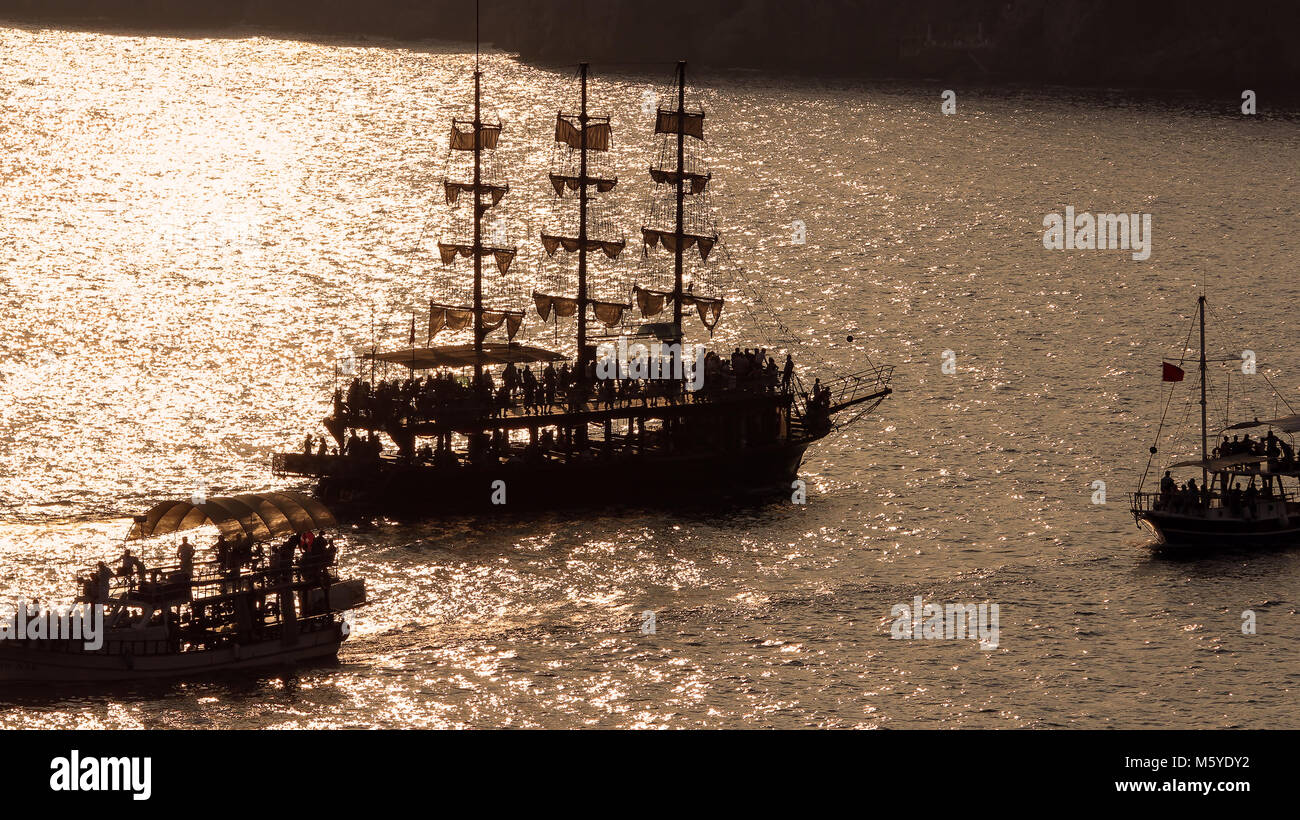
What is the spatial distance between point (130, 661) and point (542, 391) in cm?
3292

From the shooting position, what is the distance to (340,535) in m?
90.9

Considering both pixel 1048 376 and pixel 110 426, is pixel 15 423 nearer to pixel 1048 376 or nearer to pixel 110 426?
pixel 110 426

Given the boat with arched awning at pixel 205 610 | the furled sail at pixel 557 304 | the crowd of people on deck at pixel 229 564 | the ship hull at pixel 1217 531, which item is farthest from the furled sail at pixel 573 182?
the crowd of people on deck at pixel 229 564

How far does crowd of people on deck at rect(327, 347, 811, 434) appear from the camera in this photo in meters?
97.8

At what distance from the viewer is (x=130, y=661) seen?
7150 cm

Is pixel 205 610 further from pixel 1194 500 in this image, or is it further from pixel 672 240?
pixel 672 240

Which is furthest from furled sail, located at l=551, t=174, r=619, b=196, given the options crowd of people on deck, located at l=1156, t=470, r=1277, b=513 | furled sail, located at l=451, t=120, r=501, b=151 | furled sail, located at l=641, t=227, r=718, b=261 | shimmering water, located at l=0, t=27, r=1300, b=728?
crowd of people on deck, located at l=1156, t=470, r=1277, b=513

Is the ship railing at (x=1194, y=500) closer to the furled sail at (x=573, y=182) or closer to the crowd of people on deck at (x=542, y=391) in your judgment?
the crowd of people on deck at (x=542, y=391)

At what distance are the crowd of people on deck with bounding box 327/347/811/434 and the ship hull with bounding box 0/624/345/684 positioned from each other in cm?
2221

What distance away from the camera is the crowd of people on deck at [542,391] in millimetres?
97812

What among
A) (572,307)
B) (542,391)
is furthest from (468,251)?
(542,391)

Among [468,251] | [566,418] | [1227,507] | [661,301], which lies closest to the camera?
[1227,507]

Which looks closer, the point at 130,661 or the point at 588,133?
the point at 130,661

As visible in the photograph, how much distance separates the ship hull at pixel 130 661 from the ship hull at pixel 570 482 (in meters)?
20.6
